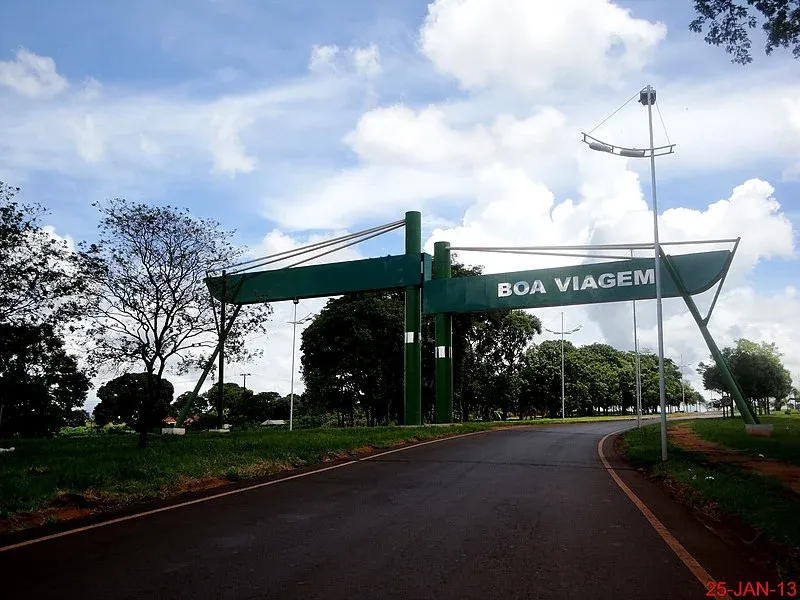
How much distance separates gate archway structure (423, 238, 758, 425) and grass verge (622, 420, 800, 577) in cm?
1012

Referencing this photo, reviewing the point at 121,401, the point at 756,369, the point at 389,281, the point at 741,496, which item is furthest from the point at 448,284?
the point at 121,401

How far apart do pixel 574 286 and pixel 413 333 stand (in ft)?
24.4

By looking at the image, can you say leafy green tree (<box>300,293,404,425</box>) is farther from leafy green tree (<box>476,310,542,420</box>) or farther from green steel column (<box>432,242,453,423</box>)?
green steel column (<box>432,242,453,423</box>)

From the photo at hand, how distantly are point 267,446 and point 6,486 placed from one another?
28.3 feet

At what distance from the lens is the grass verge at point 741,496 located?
7059 millimetres

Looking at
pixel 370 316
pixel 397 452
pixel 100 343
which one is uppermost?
pixel 370 316

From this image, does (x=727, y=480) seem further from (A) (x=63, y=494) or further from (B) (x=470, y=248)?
(B) (x=470, y=248)

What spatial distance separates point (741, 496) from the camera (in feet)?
32.5

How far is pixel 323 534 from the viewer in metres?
7.58

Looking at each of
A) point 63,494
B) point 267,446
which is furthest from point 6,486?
point 267,446

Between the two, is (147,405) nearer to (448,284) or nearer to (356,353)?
(448,284)

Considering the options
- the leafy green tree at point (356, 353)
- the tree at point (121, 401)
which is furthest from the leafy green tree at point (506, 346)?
the tree at point (121, 401)

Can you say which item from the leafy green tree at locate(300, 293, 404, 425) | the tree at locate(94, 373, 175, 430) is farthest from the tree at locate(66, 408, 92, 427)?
the leafy green tree at locate(300, 293, 404, 425)
